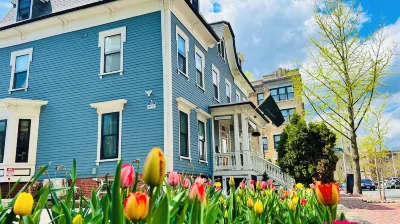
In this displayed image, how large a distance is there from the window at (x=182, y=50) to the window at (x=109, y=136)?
320cm

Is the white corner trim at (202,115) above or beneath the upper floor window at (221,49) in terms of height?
beneath

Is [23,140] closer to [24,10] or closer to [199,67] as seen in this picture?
[24,10]

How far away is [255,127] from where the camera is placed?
58.6 ft

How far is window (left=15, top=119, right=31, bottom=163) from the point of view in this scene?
11.9 meters

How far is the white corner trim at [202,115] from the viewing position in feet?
44.0

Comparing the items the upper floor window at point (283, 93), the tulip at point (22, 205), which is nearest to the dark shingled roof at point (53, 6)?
the tulip at point (22, 205)

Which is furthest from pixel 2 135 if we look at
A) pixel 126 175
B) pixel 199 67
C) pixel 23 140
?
pixel 126 175

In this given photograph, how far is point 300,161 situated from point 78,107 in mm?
10178

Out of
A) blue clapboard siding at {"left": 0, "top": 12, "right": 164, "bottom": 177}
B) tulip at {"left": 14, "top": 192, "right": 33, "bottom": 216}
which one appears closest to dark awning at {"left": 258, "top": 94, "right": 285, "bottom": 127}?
blue clapboard siding at {"left": 0, "top": 12, "right": 164, "bottom": 177}

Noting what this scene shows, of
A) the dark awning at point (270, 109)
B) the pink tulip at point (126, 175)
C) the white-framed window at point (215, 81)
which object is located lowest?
the pink tulip at point (126, 175)

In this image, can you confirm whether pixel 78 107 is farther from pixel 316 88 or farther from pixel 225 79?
pixel 316 88

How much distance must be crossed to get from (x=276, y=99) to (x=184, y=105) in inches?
1066

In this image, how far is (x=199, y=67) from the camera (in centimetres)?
1452

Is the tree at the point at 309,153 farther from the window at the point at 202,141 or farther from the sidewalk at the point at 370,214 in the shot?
the sidewalk at the point at 370,214
